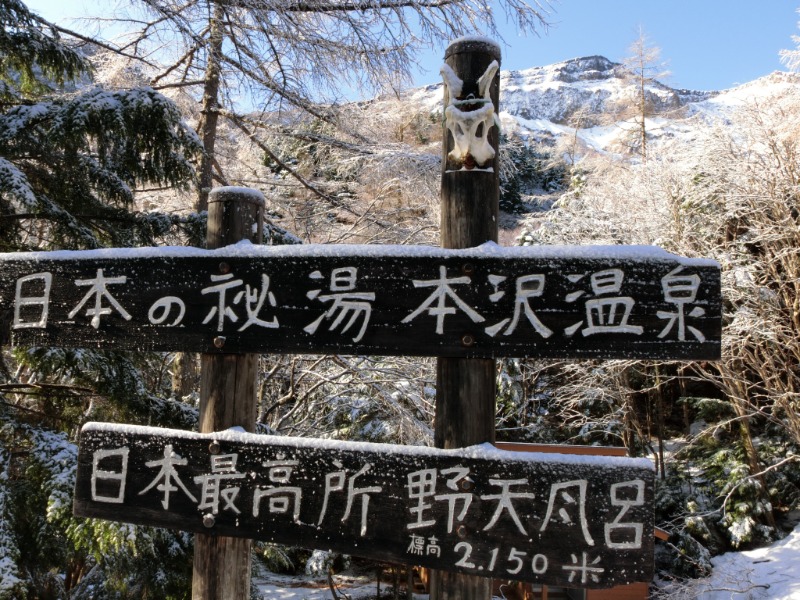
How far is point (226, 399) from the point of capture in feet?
5.69

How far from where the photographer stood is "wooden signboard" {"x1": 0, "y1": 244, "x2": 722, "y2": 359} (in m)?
1.41

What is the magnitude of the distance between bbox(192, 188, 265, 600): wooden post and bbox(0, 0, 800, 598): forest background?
1271mm

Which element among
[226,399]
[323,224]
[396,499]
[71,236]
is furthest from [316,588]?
[396,499]

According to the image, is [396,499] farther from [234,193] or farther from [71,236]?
[71,236]

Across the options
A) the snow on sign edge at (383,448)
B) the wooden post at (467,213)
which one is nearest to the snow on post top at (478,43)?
the wooden post at (467,213)

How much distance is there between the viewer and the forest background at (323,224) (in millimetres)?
3223

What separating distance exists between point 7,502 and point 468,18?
3854 mm

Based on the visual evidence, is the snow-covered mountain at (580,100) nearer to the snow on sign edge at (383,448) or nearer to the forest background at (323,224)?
the forest background at (323,224)

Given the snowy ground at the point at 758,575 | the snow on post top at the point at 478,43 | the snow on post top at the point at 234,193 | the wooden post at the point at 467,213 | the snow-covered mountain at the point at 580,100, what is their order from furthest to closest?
the snow-covered mountain at the point at 580,100
the snowy ground at the point at 758,575
the snow on post top at the point at 234,193
the snow on post top at the point at 478,43
the wooden post at the point at 467,213

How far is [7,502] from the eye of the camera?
9.15 ft

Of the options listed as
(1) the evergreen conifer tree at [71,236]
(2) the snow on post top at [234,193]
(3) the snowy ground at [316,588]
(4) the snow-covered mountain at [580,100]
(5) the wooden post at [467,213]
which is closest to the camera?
(5) the wooden post at [467,213]

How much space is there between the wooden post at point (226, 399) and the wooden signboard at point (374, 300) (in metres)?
0.11

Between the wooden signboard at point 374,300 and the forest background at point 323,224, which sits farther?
the forest background at point 323,224

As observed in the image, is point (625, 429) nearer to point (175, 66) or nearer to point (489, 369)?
point (175, 66)
